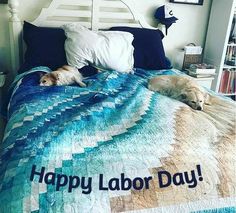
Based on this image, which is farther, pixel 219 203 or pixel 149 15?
pixel 149 15

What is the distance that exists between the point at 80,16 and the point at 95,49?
500mm

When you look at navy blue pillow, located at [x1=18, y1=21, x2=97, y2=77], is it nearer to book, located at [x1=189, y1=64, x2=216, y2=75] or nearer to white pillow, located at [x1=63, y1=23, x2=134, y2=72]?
white pillow, located at [x1=63, y1=23, x2=134, y2=72]

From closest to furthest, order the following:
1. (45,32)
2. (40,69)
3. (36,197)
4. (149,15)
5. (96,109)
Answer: (36,197)
(96,109)
(40,69)
(45,32)
(149,15)

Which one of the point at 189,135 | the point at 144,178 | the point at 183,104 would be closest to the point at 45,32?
the point at 183,104

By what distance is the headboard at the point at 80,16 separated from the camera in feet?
7.20

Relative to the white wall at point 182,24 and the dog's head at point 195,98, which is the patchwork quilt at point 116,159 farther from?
the white wall at point 182,24

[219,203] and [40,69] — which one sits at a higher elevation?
[40,69]

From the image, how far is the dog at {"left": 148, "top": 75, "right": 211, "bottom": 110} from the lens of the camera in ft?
5.15

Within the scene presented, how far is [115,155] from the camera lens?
971 millimetres

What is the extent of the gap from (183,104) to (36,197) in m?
1.01

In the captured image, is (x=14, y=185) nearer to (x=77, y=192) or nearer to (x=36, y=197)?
(x=36, y=197)

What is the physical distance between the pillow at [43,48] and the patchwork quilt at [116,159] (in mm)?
666

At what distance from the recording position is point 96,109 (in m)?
1.36

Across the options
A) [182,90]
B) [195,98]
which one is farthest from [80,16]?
[195,98]
